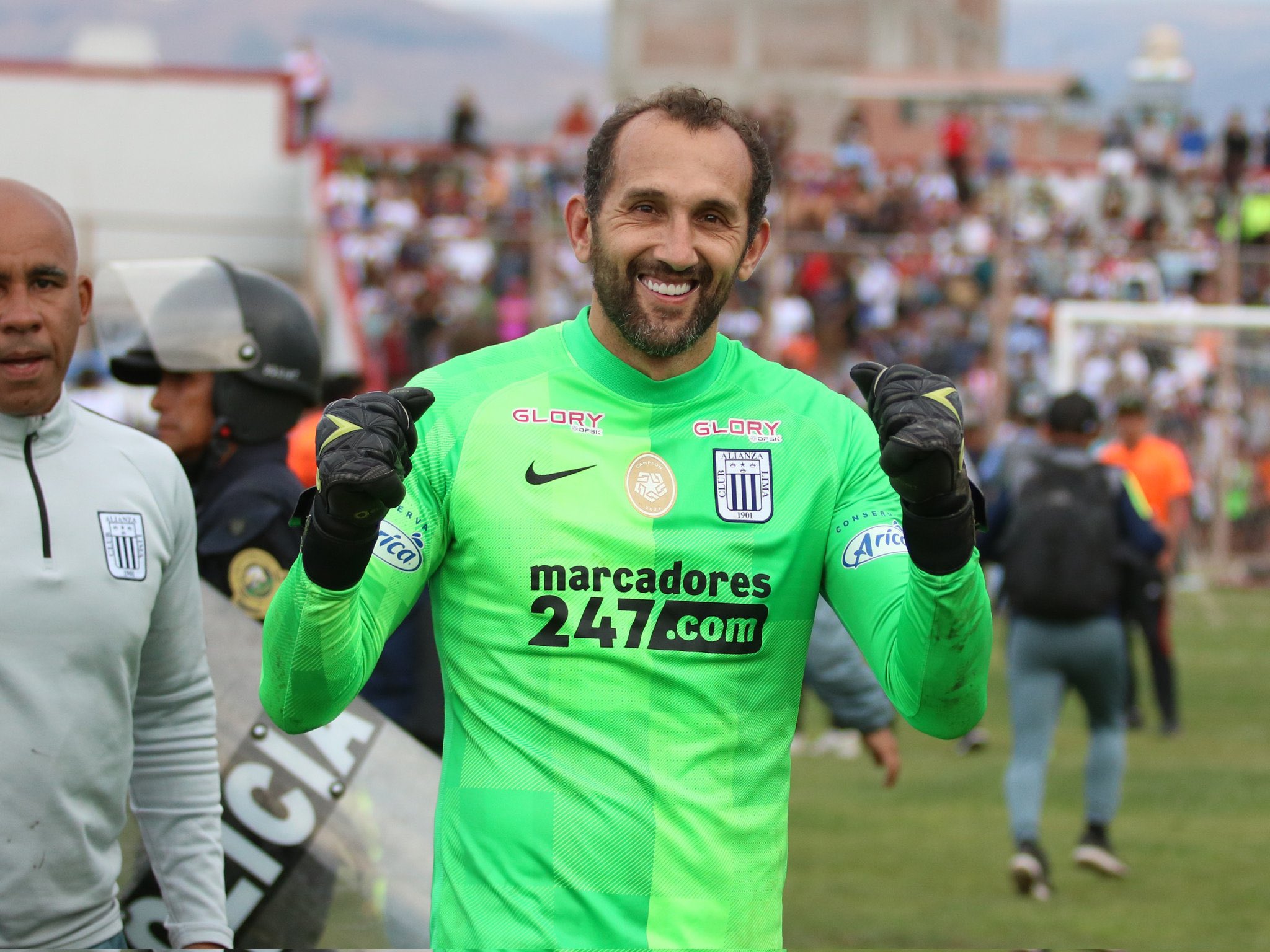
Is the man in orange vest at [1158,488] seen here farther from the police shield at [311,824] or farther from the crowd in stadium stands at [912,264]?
the police shield at [311,824]

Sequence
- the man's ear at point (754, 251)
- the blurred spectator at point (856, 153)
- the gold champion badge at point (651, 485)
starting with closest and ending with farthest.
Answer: the gold champion badge at point (651, 485), the man's ear at point (754, 251), the blurred spectator at point (856, 153)

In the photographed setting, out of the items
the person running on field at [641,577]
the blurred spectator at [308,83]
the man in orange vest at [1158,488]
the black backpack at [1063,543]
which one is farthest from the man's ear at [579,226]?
the blurred spectator at [308,83]

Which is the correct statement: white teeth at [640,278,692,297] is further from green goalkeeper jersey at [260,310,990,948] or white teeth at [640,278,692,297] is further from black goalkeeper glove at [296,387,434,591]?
black goalkeeper glove at [296,387,434,591]

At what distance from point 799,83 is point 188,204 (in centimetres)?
3390

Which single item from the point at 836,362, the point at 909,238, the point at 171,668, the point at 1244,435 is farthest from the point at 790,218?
the point at 171,668

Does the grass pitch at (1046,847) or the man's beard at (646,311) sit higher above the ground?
the man's beard at (646,311)

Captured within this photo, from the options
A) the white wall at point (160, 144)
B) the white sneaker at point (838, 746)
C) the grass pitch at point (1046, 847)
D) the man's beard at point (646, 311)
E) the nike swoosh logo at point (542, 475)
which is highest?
the man's beard at point (646, 311)

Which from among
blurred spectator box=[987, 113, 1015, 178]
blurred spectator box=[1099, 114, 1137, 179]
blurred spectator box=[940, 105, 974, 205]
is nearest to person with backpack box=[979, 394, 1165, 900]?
blurred spectator box=[940, 105, 974, 205]

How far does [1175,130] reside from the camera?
3092 cm

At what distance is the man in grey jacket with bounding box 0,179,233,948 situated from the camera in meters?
3.04

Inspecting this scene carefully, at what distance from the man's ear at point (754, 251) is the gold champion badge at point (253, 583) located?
54.5 inches

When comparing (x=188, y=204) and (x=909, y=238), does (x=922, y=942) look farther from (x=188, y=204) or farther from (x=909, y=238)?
(x=188, y=204)

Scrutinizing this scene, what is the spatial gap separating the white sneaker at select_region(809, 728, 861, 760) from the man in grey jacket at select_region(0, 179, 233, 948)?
8.09m

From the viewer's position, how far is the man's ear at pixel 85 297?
339 cm
